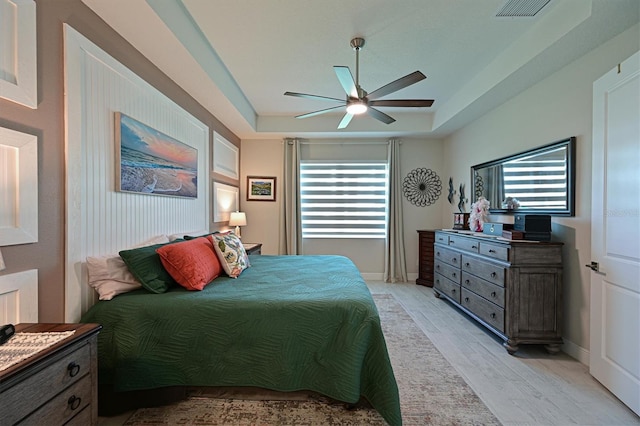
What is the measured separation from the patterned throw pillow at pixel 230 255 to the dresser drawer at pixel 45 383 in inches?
45.9

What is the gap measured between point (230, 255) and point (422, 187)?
3.82 meters

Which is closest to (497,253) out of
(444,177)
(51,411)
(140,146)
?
(444,177)

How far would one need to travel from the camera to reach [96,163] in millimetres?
1895

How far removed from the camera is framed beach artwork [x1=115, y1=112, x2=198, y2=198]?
2119mm

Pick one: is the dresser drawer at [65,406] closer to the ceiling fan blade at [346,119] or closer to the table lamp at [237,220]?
the ceiling fan blade at [346,119]

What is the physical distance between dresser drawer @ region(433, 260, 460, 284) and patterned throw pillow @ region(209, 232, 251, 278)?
2.51 m

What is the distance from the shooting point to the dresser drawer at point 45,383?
935 millimetres

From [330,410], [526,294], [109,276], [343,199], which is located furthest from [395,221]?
[109,276]

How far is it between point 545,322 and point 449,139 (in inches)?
132

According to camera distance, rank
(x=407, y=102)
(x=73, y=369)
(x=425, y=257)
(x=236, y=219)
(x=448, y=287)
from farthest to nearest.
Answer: (x=425, y=257) < (x=236, y=219) < (x=448, y=287) < (x=407, y=102) < (x=73, y=369)

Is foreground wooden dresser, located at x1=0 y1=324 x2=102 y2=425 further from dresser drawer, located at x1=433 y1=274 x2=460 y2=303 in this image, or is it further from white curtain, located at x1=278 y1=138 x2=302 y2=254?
white curtain, located at x1=278 y1=138 x2=302 y2=254

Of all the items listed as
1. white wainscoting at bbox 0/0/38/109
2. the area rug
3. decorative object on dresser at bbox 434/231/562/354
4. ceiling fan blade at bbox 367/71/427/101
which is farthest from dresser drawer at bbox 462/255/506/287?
white wainscoting at bbox 0/0/38/109

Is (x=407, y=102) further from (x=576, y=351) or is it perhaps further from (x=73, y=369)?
(x=73, y=369)

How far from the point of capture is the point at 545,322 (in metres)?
2.45
